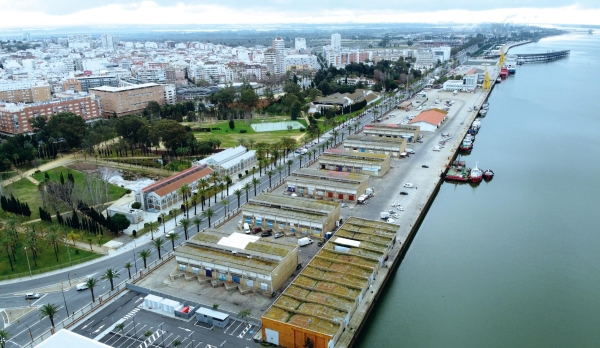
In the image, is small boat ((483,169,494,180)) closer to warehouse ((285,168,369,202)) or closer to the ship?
the ship

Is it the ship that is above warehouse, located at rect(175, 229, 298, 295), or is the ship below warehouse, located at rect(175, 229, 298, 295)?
below

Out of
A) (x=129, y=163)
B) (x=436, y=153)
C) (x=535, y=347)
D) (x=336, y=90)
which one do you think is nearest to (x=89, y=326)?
(x=535, y=347)

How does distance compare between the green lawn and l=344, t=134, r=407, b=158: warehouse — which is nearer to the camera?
the green lawn

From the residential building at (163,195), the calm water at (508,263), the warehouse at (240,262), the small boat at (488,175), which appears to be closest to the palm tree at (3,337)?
the warehouse at (240,262)

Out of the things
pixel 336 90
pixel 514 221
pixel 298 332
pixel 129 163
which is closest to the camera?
pixel 298 332

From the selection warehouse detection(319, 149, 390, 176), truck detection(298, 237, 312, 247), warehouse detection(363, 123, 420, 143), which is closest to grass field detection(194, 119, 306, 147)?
warehouse detection(363, 123, 420, 143)

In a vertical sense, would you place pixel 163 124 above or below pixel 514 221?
above

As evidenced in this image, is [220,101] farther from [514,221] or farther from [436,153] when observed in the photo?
[514,221]
